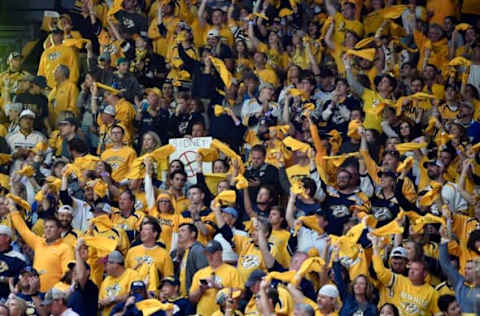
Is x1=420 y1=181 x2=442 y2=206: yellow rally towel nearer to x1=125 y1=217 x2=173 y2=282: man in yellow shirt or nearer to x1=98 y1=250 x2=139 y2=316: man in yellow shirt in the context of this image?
x1=125 y1=217 x2=173 y2=282: man in yellow shirt

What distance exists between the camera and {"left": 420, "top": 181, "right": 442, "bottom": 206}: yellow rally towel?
1509 cm

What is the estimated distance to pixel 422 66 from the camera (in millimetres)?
18375

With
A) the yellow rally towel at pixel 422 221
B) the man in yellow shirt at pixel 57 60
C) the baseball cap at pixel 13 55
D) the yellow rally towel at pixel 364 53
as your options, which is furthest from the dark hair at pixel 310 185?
the baseball cap at pixel 13 55

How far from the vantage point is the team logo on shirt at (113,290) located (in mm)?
14102

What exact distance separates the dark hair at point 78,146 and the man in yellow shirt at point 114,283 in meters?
2.73

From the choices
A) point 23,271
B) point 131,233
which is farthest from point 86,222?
point 23,271

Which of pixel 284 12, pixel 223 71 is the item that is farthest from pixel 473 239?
pixel 284 12

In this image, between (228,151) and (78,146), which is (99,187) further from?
(228,151)

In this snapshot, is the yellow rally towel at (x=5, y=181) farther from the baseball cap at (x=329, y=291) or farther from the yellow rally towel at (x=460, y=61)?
the yellow rally towel at (x=460, y=61)

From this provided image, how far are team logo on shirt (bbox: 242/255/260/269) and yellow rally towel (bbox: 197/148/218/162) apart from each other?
Answer: 218 centimetres

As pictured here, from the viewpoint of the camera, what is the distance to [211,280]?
1397 cm

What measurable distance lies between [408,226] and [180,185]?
2.34 meters

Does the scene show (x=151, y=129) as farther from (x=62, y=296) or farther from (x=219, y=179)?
(x=62, y=296)

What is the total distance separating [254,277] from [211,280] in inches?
15.9
